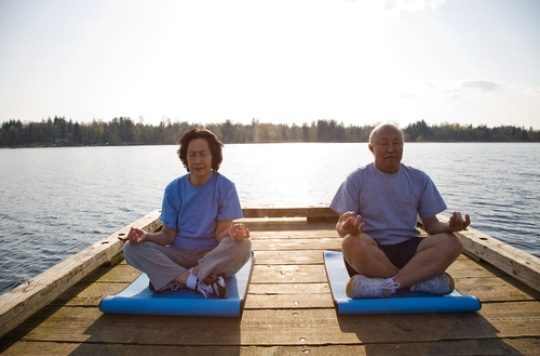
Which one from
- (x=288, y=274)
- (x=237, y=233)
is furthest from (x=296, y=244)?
(x=237, y=233)

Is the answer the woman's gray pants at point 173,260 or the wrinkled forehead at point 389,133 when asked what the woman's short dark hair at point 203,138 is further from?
the wrinkled forehead at point 389,133

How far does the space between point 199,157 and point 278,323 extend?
5.21 feet

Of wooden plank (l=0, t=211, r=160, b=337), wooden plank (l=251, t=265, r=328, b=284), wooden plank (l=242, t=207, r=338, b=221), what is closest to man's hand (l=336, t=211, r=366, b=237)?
wooden plank (l=251, t=265, r=328, b=284)

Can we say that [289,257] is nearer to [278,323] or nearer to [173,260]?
[173,260]

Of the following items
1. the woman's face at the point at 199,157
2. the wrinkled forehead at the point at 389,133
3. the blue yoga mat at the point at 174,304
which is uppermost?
the wrinkled forehead at the point at 389,133

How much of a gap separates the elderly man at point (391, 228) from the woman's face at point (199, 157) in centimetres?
125

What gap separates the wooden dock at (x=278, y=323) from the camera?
2.46 meters

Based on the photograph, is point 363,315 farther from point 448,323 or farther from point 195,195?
point 195,195

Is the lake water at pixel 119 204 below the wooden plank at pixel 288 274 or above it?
below

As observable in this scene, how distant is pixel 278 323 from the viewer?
2801 mm

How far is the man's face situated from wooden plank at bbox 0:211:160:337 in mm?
2995

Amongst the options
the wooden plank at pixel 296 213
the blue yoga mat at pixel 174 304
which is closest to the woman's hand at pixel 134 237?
the blue yoga mat at pixel 174 304

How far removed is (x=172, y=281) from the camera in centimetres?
319

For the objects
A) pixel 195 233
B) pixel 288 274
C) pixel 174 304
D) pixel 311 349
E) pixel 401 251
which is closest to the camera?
pixel 311 349
